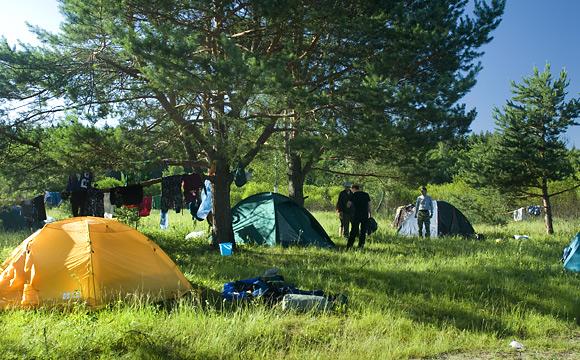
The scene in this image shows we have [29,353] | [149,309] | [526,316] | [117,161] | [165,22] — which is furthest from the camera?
[165,22]

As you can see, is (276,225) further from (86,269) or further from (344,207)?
(86,269)

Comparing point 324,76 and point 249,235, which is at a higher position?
point 324,76

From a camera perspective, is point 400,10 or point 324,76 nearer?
point 400,10

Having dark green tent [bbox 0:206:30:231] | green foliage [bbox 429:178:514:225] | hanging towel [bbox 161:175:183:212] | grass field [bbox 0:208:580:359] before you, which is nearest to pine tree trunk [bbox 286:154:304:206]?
hanging towel [bbox 161:175:183:212]

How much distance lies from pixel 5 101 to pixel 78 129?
297 centimetres

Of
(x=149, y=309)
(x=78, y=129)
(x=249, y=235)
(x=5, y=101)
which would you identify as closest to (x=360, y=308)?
(x=149, y=309)

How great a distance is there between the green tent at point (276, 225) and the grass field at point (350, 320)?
218cm

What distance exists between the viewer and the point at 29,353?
3734 millimetres

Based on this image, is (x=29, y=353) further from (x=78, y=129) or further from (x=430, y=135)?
(x=430, y=135)

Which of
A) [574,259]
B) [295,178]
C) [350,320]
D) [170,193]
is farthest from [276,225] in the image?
[574,259]

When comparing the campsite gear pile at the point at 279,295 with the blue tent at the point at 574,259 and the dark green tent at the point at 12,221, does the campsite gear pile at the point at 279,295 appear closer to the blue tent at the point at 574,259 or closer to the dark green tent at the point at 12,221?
the blue tent at the point at 574,259

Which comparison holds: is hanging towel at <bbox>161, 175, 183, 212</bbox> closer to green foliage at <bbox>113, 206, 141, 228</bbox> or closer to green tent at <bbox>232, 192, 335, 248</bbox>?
green tent at <bbox>232, 192, 335, 248</bbox>

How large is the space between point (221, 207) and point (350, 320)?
5.82m

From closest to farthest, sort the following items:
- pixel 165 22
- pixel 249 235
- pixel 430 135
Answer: pixel 165 22, pixel 430 135, pixel 249 235
